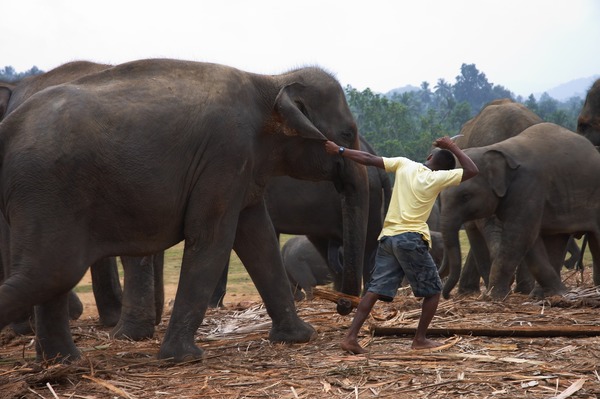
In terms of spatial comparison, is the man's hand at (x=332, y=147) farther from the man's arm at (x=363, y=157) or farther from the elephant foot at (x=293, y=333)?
the elephant foot at (x=293, y=333)

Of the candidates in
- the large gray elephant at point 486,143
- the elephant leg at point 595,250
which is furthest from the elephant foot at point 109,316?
the elephant leg at point 595,250

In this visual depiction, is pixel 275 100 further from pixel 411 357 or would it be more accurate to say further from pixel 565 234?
pixel 565 234

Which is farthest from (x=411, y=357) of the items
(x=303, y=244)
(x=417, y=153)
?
(x=417, y=153)

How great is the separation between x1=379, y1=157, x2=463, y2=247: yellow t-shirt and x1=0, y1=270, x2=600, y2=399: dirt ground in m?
0.67

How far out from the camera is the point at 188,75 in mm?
5910

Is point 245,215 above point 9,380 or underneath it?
above

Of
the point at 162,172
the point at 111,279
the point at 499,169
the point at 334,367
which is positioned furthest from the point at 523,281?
the point at 162,172

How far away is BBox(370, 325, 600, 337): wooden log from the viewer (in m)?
6.00

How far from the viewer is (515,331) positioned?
6059 millimetres

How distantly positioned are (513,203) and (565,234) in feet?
3.26

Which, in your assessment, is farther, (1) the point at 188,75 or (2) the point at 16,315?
(1) the point at 188,75

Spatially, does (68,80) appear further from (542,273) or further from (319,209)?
(542,273)

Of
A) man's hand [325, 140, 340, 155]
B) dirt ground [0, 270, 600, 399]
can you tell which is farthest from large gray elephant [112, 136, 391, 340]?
man's hand [325, 140, 340, 155]

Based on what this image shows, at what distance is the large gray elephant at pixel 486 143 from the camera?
10.2 meters
